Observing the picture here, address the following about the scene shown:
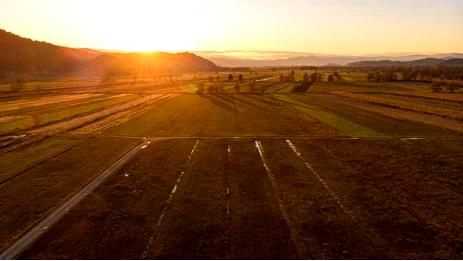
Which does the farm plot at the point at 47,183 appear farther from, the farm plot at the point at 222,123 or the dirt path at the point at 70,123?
the dirt path at the point at 70,123

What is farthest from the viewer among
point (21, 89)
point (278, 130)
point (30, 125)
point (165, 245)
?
point (21, 89)

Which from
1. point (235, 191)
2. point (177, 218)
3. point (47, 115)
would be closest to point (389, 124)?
point (235, 191)

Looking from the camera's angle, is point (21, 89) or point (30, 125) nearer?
point (30, 125)

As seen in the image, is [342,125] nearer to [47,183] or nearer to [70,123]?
[70,123]

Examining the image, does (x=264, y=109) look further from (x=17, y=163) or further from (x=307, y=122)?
(x=17, y=163)

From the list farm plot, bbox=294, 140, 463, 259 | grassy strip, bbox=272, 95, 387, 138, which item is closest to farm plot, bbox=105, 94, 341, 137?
grassy strip, bbox=272, 95, 387, 138

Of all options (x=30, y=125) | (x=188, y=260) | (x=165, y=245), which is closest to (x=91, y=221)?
(x=165, y=245)
